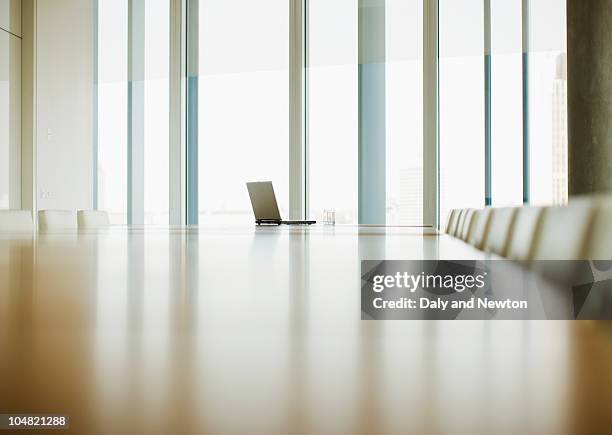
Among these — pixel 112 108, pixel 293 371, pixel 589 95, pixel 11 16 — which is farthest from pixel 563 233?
pixel 112 108

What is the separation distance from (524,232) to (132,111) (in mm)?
5951

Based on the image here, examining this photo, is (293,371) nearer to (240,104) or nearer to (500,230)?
(500,230)

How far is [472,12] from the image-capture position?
5.91 metres

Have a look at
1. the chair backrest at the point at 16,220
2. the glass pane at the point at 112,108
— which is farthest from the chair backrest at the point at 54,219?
the glass pane at the point at 112,108

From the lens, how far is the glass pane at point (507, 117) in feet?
18.6

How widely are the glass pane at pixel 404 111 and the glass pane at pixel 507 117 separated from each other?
741mm

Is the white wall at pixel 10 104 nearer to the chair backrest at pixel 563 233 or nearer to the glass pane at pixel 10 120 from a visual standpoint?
the glass pane at pixel 10 120

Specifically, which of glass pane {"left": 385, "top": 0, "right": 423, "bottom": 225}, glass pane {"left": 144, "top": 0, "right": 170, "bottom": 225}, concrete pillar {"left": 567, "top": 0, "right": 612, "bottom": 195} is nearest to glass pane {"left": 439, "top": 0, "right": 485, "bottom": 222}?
glass pane {"left": 385, "top": 0, "right": 423, "bottom": 225}

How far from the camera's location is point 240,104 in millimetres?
6312

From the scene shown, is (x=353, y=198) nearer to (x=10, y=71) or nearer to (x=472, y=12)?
(x=472, y=12)

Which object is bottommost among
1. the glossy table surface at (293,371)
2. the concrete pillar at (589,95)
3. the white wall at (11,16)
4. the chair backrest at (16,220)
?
the glossy table surface at (293,371)

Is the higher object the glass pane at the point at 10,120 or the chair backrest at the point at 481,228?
the glass pane at the point at 10,120

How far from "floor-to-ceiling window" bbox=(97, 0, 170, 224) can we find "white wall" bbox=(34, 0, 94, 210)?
0.18 metres

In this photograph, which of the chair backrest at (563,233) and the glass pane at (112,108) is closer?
the chair backrest at (563,233)
